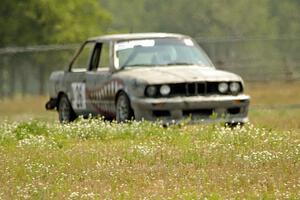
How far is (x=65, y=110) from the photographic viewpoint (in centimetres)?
1800

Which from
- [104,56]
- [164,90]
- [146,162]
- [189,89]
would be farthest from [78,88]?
[146,162]

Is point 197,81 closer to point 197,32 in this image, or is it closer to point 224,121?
point 224,121

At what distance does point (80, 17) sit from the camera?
173 feet

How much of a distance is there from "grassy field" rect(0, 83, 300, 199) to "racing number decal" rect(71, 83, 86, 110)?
2714 mm

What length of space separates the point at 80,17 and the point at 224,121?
3893 cm

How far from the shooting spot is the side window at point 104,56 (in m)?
17.0

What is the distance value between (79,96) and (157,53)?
70.4 inches

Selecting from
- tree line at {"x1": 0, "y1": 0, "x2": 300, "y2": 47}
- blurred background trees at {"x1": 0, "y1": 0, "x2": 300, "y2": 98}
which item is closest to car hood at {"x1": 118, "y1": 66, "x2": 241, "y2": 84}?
blurred background trees at {"x1": 0, "y1": 0, "x2": 300, "y2": 98}

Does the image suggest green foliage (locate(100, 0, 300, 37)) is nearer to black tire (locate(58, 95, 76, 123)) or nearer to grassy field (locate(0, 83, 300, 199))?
black tire (locate(58, 95, 76, 123))

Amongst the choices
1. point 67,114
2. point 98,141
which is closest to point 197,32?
point 67,114

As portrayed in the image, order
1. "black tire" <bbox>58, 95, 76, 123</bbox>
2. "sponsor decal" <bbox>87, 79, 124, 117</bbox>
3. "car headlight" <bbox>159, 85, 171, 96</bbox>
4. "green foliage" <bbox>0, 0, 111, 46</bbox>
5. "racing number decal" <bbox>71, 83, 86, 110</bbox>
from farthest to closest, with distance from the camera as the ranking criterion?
"green foliage" <bbox>0, 0, 111, 46</bbox> < "black tire" <bbox>58, 95, 76, 123</bbox> < "racing number decal" <bbox>71, 83, 86, 110</bbox> < "sponsor decal" <bbox>87, 79, 124, 117</bbox> < "car headlight" <bbox>159, 85, 171, 96</bbox>

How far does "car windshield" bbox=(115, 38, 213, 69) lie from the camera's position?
1592 centimetres

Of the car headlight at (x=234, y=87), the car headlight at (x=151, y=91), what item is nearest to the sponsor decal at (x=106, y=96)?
the car headlight at (x=151, y=91)

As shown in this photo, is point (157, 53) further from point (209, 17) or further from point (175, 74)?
point (209, 17)
